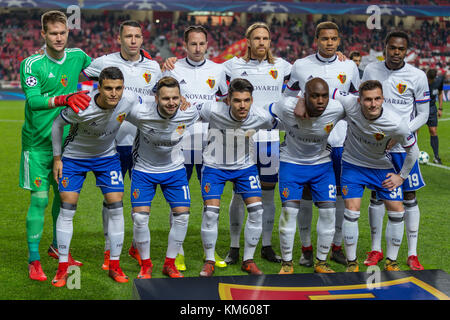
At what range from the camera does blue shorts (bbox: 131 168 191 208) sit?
527cm

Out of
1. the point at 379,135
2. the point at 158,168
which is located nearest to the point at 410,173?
the point at 379,135

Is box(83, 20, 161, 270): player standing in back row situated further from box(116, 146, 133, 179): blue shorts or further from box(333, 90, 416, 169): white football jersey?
box(333, 90, 416, 169): white football jersey

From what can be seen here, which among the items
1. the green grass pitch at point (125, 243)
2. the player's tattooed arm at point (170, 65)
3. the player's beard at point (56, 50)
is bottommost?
the green grass pitch at point (125, 243)

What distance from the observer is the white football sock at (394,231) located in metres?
5.50

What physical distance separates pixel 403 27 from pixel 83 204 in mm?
36429

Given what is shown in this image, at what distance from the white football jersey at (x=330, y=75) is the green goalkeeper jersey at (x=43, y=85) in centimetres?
222

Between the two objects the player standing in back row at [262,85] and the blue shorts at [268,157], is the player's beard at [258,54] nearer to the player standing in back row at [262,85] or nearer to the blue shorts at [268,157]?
the player standing in back row at [262,85]

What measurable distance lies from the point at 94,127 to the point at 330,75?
239 cm

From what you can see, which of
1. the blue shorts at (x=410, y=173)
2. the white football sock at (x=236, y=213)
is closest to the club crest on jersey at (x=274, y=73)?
the white football sock at (x=236, y=213)

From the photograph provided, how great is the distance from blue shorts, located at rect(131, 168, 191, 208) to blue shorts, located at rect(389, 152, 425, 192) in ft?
6.64

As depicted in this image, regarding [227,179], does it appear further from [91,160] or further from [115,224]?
[91,160]

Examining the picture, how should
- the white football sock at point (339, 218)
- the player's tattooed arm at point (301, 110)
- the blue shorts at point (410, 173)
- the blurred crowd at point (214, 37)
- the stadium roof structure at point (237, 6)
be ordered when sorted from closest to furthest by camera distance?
1. the player's tattooed arm at point (301, 110)
2. the blue shorts at point (410, 173)
3. the white football sock at point (339, 218)
4. the stadium roof structure at point (237, 6)
5. the blurred crowd at point (214, 37)

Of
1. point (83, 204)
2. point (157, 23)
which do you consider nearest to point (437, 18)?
point (157, 23)
